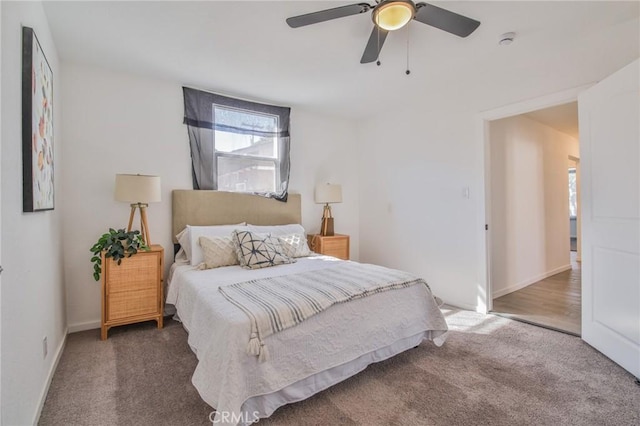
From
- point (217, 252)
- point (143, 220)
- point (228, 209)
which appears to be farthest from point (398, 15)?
point (143, 220)

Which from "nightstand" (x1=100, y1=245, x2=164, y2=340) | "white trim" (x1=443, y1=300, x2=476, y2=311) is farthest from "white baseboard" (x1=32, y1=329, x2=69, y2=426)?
"white trim" (x1=443, y1=300, x2=476, y2=311)

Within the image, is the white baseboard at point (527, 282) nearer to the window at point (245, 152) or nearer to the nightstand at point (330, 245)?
the nightstand at point (330, 245)

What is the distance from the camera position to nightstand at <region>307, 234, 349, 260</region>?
161 inches

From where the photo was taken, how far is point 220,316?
173cm

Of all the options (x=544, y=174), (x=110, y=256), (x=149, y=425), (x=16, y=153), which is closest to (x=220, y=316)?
(x=149, y=425)

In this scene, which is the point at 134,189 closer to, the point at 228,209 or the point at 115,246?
the point at 115,246

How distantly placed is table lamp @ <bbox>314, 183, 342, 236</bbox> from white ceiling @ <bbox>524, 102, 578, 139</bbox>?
2816mm

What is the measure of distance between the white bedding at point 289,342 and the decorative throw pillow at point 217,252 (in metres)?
0.29

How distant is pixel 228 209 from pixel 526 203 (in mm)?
4114

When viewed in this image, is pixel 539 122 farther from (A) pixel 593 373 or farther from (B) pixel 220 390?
(B) pixel 220 390

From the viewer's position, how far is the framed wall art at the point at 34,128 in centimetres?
159

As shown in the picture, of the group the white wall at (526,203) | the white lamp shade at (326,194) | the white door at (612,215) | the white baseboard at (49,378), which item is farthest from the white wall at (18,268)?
the white wall at (526,203)

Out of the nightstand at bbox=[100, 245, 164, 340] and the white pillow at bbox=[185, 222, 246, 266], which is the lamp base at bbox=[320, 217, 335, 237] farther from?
the nightstand at bbox=[100, 245, 164, 340]

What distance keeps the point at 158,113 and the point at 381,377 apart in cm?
333
